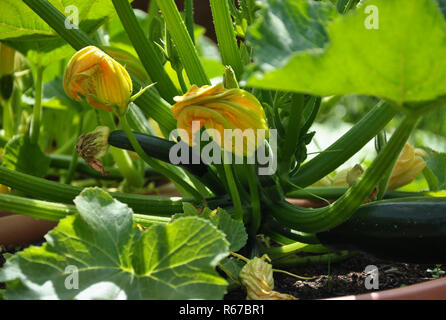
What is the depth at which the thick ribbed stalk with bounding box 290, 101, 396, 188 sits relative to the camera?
3.17ft

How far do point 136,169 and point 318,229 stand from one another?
684mm

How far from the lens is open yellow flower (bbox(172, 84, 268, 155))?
77cm

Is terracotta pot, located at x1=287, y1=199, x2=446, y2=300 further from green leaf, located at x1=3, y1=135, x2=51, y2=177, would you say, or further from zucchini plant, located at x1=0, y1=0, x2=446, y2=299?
green leaf, located at x1=3, y1=135, x2=51, y2=177

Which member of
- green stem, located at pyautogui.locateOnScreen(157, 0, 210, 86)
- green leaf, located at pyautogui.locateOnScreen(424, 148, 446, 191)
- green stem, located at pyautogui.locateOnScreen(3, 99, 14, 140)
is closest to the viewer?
green stem, located at pyautogui.locateOnScreen(157, 0, 210, 86)

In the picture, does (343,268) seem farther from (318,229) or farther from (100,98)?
(100,98)

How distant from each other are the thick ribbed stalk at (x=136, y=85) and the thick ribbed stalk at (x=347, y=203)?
0.21 meters

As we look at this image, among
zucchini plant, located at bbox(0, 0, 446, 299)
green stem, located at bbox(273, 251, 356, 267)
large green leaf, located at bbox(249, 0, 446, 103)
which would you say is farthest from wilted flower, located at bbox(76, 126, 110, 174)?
large green leaf, located at bbox(249, 0, 446, 103)

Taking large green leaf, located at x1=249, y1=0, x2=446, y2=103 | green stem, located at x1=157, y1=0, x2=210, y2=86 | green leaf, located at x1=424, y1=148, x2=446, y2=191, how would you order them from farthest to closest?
green leaf, located at x1=424, y1=148, x2=446, y2=191
green stem, located at x1=157, y1=0, x2=210, y2=86
large green leaf, located at x1=249, y1=0, x2=446, y2=103

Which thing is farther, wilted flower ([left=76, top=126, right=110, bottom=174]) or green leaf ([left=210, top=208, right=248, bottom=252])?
wilted flower ([left=76, top=126, right=110, bottom=174])

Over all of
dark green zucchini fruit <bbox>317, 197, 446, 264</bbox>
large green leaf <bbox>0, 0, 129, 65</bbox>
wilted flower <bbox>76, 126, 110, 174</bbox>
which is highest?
large green leaf <bbox>0, 0, 129, 65</bbox>
